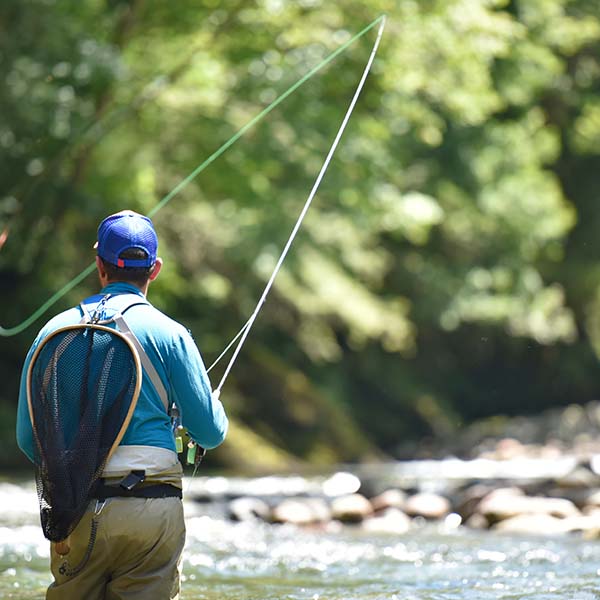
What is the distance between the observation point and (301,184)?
49.3 ft

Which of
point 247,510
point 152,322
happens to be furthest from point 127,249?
point 247,510

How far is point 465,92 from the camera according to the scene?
49.8ft

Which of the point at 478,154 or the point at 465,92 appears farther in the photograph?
the point at 478,154

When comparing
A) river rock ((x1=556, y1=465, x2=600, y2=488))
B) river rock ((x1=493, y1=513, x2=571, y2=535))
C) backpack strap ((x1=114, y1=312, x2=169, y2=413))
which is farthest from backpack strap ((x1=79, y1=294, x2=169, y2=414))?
river rock ((x1=556, y1=465, x2=600, y2=488))

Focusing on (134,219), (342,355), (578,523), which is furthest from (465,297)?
(134,219)

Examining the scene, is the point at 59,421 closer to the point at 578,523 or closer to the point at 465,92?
the point at 578,523

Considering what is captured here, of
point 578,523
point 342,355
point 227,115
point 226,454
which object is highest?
point 227,115

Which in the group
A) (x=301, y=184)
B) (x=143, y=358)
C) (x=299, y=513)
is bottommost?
(x=299, y=513)

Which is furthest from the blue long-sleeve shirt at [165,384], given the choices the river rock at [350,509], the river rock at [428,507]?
the river rock at [428,507]

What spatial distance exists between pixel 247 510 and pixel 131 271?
7.24 meters

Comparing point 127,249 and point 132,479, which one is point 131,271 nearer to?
point 127,249

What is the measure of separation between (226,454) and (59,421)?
1268cm

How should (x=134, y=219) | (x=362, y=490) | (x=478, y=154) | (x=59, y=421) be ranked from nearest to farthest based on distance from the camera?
(x=59, y=421), (x=134, y=219), (x=362, y=490), (x=478, y=154)

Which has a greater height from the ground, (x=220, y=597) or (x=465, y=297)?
(x=220, y=597)
